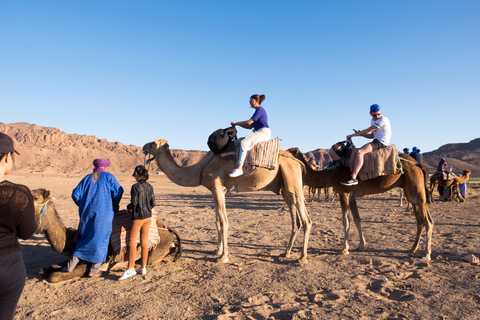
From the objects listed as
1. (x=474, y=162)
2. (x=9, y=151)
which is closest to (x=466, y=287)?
(x=9, y=151)

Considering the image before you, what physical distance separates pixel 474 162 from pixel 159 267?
4187 inches

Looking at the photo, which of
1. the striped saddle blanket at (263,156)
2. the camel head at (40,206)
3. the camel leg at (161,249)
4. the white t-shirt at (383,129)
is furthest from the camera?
the white t-shirt at (383,129)

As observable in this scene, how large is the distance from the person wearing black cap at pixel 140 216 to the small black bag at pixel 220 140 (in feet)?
5.22

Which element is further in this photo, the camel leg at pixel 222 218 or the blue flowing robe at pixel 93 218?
the camel leg at pixel 222 218

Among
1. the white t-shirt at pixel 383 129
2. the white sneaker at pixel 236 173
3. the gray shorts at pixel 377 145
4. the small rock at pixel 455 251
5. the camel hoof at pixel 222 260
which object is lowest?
the camel hoof at pixel 222 260

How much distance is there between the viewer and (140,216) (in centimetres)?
509

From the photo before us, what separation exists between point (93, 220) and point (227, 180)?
2732 mm

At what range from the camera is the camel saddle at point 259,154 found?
6234 millimetres

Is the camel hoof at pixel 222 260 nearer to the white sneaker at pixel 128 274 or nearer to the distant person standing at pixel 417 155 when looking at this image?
the white sneaker at pixel 128 274

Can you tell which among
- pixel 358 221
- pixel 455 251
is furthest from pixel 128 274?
pixel 455 251

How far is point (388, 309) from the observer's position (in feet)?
12.8

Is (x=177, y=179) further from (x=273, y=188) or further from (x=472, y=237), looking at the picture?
(x=472, y=237)

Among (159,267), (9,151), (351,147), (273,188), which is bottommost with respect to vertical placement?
(159,267)

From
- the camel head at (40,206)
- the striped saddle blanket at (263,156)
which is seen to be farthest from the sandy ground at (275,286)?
the striped saddle blanket at (263,156)
